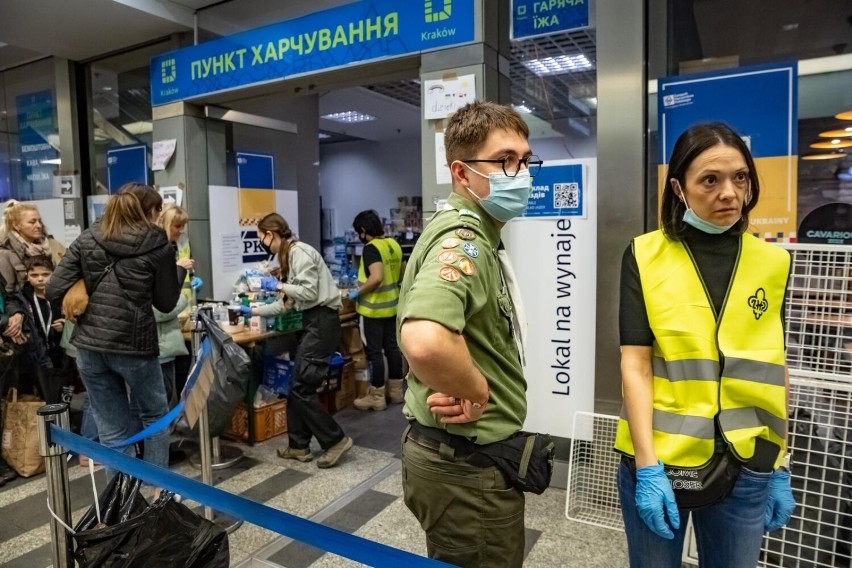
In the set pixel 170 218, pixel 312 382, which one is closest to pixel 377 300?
pixel 312 382

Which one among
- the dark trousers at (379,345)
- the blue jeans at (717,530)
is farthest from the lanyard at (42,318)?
the blue jeans at (717,530)

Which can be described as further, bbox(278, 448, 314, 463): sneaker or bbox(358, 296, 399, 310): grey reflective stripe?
bbox(358, 296, 399, 310): grey reflective stripe

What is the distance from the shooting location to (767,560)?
6.96ft

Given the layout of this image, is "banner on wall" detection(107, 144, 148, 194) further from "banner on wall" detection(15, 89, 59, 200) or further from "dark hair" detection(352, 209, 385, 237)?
"dark hair" detection(352, 209, 385, 237)

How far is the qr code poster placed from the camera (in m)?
2.80

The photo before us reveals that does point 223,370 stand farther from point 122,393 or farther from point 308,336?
point 308,336

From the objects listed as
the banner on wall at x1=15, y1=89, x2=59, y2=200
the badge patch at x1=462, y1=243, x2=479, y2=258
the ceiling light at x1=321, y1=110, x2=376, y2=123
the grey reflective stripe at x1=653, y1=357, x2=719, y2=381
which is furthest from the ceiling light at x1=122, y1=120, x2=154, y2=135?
the grey reflective stripe at x1=653, y1=357, x2=719, y2=381

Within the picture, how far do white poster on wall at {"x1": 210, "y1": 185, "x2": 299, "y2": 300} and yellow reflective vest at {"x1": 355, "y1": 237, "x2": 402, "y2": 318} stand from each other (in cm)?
93

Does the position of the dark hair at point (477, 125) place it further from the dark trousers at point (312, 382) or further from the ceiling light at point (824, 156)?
the dark trousers at point (312, 382)

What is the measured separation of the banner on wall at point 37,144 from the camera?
566cm

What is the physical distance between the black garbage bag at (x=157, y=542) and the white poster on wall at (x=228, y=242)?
2.82m

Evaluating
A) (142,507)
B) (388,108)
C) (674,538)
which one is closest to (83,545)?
(142,507)

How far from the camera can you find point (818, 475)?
6.81ft

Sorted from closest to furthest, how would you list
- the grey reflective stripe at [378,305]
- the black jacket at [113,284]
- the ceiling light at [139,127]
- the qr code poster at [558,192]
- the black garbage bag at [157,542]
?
the black garbage bag at [157,542], the black jacket at [113,284], the qr code poster at [558,192], the grey reflective stripe at [378,305], the ceiling light at [139,127]
